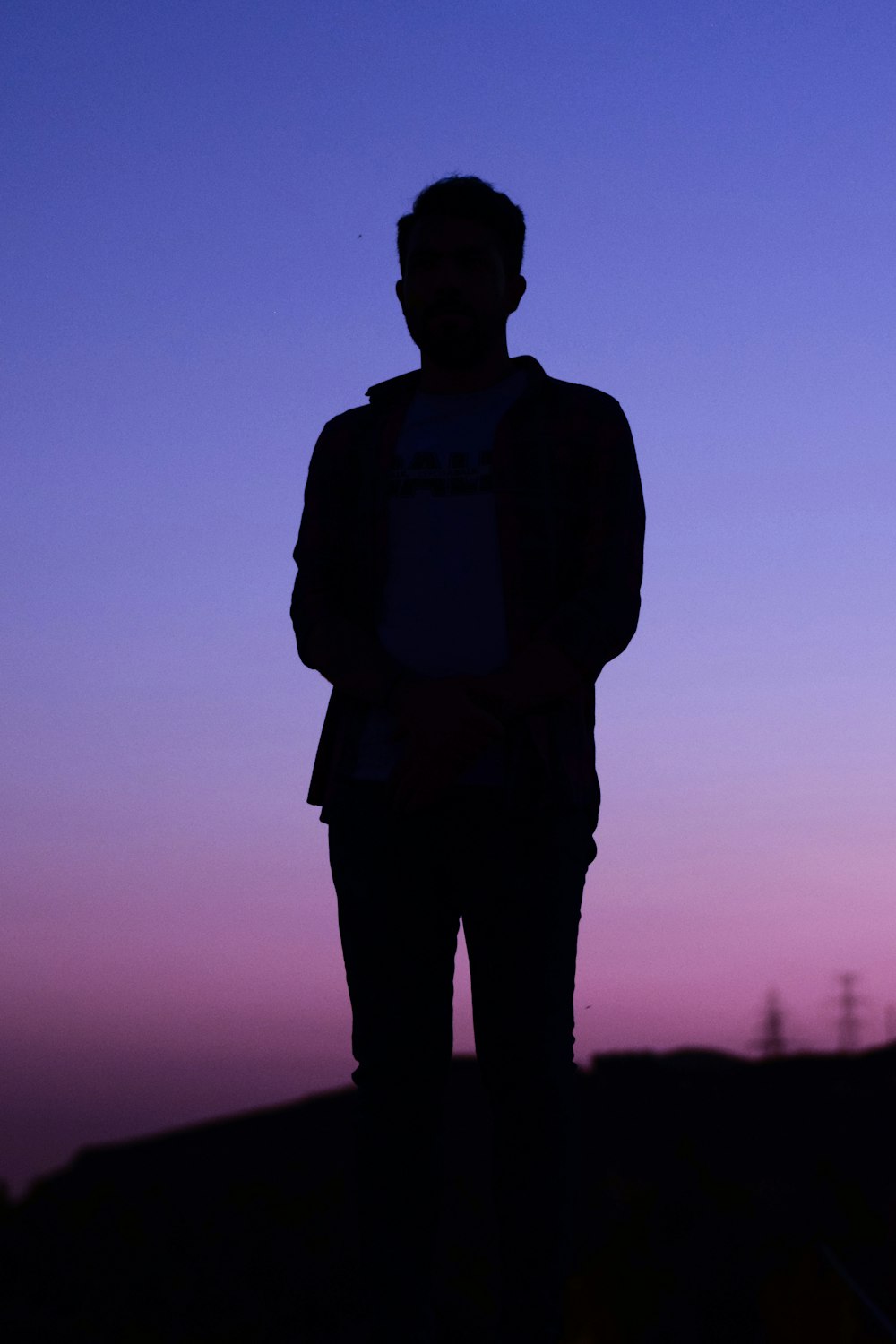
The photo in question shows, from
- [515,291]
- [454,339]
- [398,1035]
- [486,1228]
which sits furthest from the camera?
[486,1228]

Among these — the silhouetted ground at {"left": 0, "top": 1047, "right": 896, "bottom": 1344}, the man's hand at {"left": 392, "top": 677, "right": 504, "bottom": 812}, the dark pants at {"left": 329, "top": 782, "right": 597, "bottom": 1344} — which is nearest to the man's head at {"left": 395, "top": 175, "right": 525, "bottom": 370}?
the man's hand at {"left": 392, "top": 677, "right": 504, "bottom": 812}

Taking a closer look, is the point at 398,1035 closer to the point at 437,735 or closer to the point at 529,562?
the point at 437,735

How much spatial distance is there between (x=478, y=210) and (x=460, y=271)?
7.1 inches

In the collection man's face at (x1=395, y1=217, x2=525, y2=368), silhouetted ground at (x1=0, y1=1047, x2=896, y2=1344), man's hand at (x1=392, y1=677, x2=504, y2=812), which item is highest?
man's face at (x1=395, y1=217, x2=525, y2=368)

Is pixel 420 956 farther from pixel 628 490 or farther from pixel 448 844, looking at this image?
pixel 628 490

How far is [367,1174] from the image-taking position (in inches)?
115

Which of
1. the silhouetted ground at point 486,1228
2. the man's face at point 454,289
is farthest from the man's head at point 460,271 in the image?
the silhouetted ground at point 486,1228

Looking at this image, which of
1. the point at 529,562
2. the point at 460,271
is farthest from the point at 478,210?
the point at 529,562

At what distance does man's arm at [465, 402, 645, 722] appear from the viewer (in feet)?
9.32

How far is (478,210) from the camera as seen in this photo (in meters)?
3.17

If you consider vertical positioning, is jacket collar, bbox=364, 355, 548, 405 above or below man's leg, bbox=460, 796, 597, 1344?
above

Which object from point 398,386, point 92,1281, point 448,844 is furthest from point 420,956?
point 92,1281

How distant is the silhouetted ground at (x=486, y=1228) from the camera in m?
3.39

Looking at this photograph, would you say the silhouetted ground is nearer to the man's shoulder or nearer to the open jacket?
the open jacket
